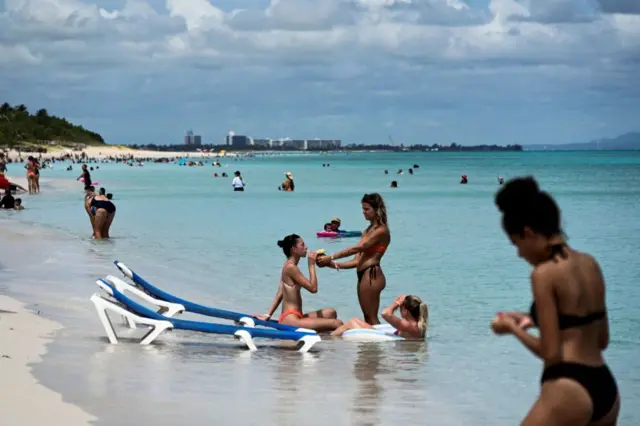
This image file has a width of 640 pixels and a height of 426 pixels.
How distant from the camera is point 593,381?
4270mm

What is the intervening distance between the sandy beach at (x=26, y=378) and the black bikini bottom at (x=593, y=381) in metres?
4.12

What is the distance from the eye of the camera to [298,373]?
9.62 metres

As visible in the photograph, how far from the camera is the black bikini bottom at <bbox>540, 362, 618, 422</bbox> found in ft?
14.0

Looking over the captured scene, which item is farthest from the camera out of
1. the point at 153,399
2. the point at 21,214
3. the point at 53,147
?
the point at 53,147

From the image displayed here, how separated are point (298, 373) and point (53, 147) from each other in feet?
544

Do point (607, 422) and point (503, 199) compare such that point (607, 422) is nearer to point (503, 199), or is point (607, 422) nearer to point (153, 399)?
point (503, 199)

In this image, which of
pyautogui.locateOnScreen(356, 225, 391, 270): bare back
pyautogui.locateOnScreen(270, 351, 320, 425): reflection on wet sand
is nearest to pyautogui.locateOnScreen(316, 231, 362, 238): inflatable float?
pyautogui.locateOnScreen(356, 225, 391, 270): bare back

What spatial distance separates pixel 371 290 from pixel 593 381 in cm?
747

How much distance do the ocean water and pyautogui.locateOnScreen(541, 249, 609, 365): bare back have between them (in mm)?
3643

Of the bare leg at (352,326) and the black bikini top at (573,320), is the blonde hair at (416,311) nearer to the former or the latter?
the bare leg at (352,326)

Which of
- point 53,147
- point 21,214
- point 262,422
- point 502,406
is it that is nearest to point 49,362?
point 262,422

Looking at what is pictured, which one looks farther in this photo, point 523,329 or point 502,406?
point 502,406

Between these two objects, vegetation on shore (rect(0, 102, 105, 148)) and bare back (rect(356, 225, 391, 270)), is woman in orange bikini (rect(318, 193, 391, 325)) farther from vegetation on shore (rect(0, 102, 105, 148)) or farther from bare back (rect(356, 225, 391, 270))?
vegetation on shore (rect(0, 102, 105, 148))

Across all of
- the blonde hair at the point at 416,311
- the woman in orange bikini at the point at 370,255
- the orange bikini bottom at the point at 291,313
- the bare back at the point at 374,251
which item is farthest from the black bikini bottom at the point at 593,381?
the orange bikini bottom at the point at 291,313
